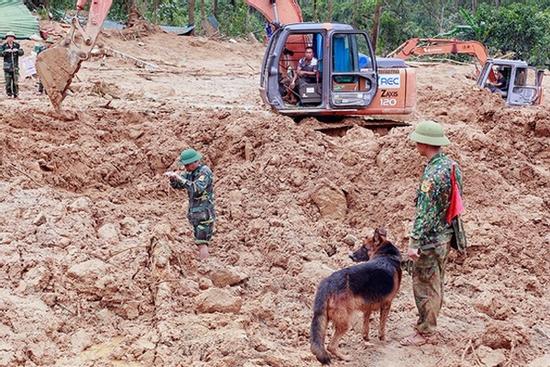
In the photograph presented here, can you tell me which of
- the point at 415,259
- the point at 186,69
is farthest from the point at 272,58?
the point at 186,69

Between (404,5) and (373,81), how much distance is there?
1125 inches

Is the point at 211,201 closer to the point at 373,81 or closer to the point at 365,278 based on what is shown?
the point at 365,278

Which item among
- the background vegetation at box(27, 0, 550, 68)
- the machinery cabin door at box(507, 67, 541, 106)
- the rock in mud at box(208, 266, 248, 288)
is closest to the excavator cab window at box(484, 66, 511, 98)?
the machinery cabin door at box(507, 67, 541, 106)

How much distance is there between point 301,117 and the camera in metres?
11.5

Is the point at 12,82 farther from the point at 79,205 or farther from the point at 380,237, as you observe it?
the point at 380,237

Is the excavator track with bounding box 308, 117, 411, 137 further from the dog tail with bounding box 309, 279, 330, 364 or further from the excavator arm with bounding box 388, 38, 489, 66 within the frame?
the excavator arm with bounding box 388, 38, 489, 66

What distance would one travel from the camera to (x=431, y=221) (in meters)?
5.25

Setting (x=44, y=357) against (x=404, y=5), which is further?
(x=404, y=5)

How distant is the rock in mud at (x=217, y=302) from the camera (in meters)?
5.49

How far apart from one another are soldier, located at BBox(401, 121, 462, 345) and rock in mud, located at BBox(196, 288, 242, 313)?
1.43 m

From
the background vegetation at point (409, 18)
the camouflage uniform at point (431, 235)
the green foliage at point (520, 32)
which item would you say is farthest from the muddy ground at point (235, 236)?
the green foliage at point (520, 32)

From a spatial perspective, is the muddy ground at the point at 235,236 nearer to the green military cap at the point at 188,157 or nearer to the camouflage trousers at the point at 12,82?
the green military cap at the point at 188,157

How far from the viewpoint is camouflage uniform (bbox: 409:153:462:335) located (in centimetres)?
520

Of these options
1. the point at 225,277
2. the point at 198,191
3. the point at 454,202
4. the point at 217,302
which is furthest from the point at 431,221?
the point at 198,191
